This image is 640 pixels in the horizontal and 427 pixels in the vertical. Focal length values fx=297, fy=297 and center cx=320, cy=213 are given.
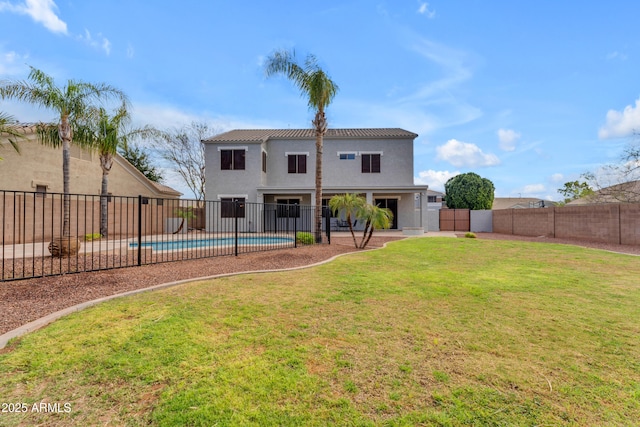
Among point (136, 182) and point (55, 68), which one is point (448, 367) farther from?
point (136, 182)

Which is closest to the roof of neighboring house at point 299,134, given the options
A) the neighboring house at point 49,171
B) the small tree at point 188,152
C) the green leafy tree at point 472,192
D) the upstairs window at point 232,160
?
the upstairs window at point 232,160

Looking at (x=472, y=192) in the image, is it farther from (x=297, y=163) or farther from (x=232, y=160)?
(x=232, y=160)

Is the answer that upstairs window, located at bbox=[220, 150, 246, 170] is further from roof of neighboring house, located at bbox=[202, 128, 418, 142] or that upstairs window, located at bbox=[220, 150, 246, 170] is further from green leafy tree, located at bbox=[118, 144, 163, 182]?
green leafy tree, located at bbox=[118, 144, 163, 182]

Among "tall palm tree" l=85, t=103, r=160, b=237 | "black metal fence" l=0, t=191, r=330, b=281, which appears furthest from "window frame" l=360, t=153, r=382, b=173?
"tall palm tree" l=85, t=103, r=160, b=237

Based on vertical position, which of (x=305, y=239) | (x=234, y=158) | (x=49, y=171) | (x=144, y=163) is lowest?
(x=305, y=239)

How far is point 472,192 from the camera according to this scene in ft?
95.9

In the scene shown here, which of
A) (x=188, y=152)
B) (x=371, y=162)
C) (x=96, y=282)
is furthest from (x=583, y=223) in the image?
(x=188, y=152)

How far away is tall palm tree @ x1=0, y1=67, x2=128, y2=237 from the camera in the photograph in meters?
10.2

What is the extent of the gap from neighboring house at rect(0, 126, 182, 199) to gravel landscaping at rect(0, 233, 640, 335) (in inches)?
338

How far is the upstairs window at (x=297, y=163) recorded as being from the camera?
73.4 feet

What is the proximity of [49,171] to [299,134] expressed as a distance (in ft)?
50.3

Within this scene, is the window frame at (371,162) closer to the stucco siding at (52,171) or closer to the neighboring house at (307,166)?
the neighboring house at (307,166)

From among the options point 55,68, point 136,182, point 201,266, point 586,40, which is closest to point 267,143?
point 136,182

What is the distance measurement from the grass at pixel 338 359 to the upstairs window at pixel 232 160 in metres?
16.9
